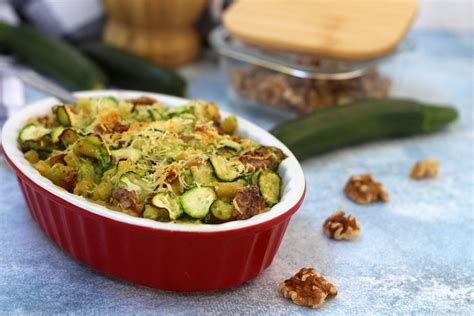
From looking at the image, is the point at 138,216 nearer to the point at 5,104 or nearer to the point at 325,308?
the point at 325,308

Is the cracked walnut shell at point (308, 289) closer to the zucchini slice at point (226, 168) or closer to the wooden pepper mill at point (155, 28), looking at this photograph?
the zucchini slice at point (226, 168)

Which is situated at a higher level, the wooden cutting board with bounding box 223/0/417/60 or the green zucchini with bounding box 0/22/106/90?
the wooden cutting board with bounding box 223/0/417/60

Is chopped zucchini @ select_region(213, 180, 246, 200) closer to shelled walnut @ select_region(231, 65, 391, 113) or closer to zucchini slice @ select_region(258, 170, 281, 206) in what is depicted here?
zucchini slice @ select_region(258, 170, 281, 206)

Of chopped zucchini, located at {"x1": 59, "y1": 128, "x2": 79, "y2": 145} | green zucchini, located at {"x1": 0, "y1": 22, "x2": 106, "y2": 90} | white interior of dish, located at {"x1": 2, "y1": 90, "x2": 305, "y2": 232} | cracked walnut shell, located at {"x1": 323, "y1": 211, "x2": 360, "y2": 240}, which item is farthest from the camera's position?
green zucchini, located at {"x1": 0, "y1": 22, "x2": 106, "y2": 90}

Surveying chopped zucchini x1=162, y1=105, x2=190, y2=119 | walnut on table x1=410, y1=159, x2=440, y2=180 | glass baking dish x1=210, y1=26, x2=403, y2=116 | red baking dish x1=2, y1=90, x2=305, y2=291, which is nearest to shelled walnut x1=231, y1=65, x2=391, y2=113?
glass baking dish x1=210, y1=26, x2=403, y2=116

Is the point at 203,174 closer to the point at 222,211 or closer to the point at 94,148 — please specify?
the point at 222,211

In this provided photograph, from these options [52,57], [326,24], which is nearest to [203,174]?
[326,24]
